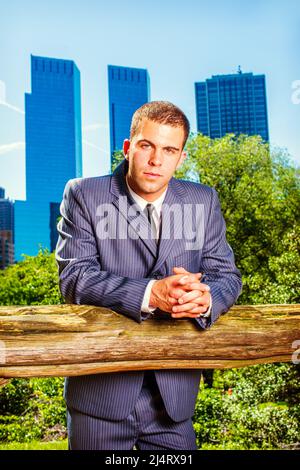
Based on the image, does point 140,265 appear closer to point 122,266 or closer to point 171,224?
point 122,266

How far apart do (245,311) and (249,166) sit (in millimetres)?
13936

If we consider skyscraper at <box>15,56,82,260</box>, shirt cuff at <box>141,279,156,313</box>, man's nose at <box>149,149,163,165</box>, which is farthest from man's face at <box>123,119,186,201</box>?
skyscraper at <box>15,56,82,260</box>

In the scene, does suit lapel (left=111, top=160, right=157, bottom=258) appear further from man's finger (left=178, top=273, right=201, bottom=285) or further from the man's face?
man's finger (left=178, top=273, right=201, bottom=285)

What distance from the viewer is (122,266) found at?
2023mm

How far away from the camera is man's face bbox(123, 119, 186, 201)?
202cm

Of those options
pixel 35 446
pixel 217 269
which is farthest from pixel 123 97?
pixel 217 269

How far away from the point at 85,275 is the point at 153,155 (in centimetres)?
47

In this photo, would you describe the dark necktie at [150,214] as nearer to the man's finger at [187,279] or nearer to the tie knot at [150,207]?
the tie knot at [150,207]

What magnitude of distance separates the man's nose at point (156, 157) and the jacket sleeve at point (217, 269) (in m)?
0.29

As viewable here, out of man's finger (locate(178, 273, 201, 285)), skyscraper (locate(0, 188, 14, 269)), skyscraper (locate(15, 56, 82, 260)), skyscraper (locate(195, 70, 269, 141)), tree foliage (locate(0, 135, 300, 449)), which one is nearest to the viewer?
man's finger (locate(178, 273, 201, 285))

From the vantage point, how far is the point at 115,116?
5622 centimetres

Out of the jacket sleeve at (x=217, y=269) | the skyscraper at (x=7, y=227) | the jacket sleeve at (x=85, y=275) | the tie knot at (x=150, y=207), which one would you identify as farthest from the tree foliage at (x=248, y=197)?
the skyscraper at (x=7, y=227)
